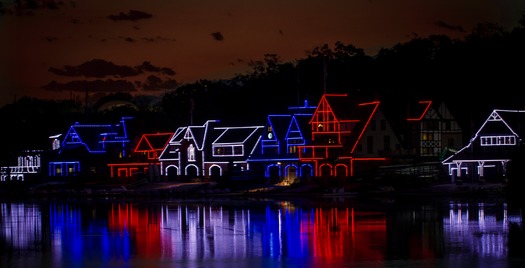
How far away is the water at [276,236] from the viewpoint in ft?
139

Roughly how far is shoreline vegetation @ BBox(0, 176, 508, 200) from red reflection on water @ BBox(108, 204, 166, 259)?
71.2 feet

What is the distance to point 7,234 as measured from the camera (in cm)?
5875

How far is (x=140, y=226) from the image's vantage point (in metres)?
62.2

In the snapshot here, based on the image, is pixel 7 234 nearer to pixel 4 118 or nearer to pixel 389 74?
pixel 389 74

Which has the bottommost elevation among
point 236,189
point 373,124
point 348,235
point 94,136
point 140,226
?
point 236,189

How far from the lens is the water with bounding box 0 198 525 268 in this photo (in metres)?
42.3

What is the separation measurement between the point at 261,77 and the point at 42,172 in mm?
45232

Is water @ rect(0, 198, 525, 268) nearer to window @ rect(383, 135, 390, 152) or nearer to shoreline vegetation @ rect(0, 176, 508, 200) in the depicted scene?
shoreline vegetation @ rect(0, 176, 508, 200)

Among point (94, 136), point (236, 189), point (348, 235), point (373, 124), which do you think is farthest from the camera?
point (94, 136)

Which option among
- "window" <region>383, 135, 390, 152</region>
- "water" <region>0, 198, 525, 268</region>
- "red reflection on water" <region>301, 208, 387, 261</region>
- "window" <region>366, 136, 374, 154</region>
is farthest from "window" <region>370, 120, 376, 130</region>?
"red reflection on water" <region>301, 208, 387, 261</region>

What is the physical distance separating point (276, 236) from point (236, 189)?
61606mm

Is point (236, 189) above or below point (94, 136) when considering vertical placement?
below

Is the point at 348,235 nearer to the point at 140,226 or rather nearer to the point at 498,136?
the point at 140,226

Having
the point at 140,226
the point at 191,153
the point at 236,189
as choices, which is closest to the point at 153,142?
the point at 191,153
